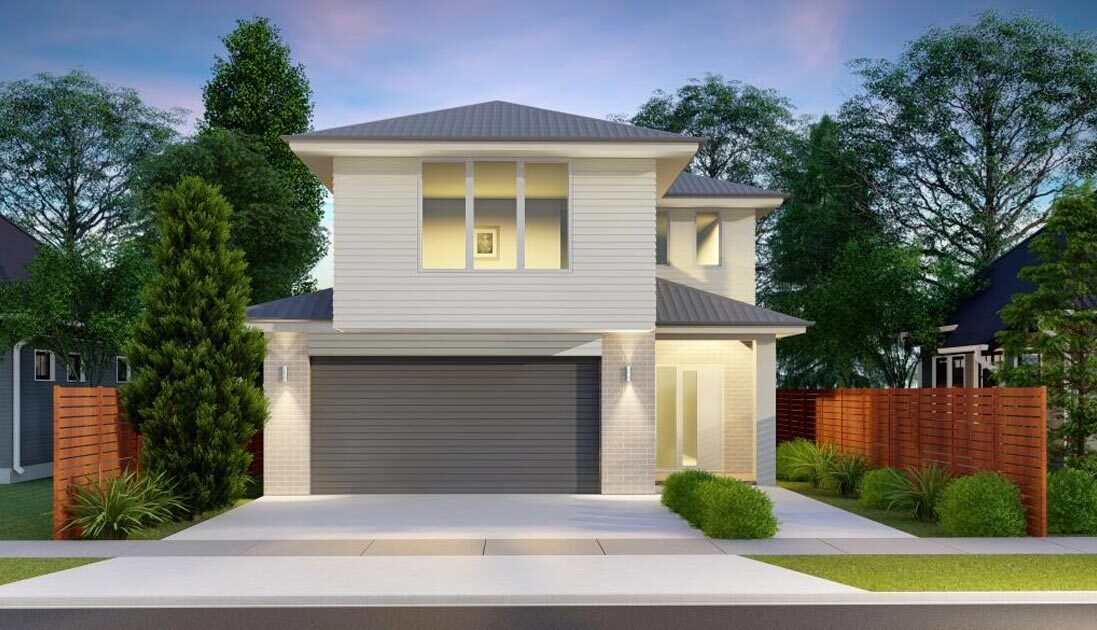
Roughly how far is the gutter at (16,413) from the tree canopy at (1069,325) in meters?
19.9

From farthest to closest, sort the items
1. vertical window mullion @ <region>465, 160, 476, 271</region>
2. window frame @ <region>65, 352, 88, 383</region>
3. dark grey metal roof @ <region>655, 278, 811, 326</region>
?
window frame @ <region>65, 352, 88, 383</region> < dark grey metal roof @ <region>655, 278, 811, 326</region> < vertical window mullion @ <region>465, 160, 476, 271</region>

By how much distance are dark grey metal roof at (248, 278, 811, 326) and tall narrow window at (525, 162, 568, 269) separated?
226 cm

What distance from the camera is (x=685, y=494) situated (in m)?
14.9

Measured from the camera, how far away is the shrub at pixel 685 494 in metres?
14.1

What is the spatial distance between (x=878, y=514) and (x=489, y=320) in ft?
24.1

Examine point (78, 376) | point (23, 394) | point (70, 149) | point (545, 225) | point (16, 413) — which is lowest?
point (16, 413)

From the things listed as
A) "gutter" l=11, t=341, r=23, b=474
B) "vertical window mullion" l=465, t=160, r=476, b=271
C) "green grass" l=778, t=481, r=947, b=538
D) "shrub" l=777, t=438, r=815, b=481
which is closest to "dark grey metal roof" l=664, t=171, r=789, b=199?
"shrub" l=777, t=438, r=815, b=481

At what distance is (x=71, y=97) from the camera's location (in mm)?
44281

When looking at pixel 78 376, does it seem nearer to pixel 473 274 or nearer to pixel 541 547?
pixel 473 274

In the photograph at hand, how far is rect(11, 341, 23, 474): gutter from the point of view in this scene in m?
21.0

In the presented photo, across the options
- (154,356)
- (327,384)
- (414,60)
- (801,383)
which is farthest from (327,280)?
(154,356)

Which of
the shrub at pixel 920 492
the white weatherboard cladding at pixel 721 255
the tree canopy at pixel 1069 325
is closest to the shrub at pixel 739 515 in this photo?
the shrub at pixel 920 492

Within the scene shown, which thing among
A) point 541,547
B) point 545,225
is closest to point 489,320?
point 545,225

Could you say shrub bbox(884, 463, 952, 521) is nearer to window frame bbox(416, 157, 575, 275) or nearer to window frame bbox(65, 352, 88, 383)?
window frame bbox(416, 157, 575, 275)
